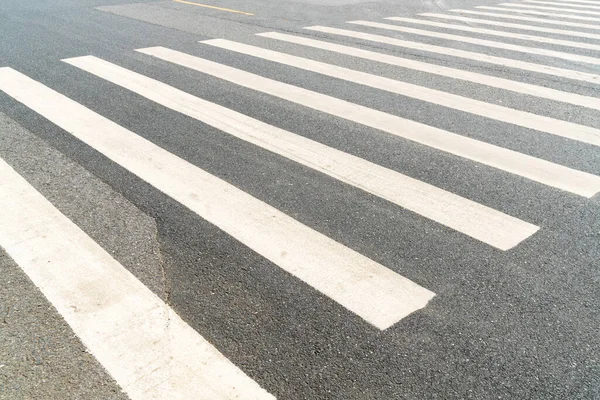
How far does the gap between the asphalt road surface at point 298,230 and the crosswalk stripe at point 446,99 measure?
41mm

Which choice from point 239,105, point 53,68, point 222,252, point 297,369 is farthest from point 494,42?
point 297,369

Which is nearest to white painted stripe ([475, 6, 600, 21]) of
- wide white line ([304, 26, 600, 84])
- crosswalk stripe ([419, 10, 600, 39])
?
crosswalk stripe ([419, 10, 600, 39])

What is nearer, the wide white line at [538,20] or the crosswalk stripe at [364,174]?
the crosswalk stripe at [364,174]

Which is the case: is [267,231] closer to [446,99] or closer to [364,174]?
[364,174]

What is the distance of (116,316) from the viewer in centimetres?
321

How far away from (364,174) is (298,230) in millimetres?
1078

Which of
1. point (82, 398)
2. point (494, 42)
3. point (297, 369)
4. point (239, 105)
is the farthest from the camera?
point (494, 42)

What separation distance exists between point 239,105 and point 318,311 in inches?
151

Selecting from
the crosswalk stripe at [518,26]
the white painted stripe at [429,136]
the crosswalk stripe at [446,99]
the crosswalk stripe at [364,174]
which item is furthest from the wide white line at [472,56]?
the crosswalk stripe at [364,174]

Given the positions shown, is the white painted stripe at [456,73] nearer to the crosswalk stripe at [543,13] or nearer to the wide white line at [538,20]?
the wide white line at [538,20]

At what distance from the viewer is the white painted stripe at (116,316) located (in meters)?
2.77

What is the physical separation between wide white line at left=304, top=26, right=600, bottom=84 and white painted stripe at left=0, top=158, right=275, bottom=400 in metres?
6.71

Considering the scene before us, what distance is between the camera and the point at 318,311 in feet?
10.8

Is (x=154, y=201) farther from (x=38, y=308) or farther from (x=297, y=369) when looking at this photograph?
(x=297, y=369)
